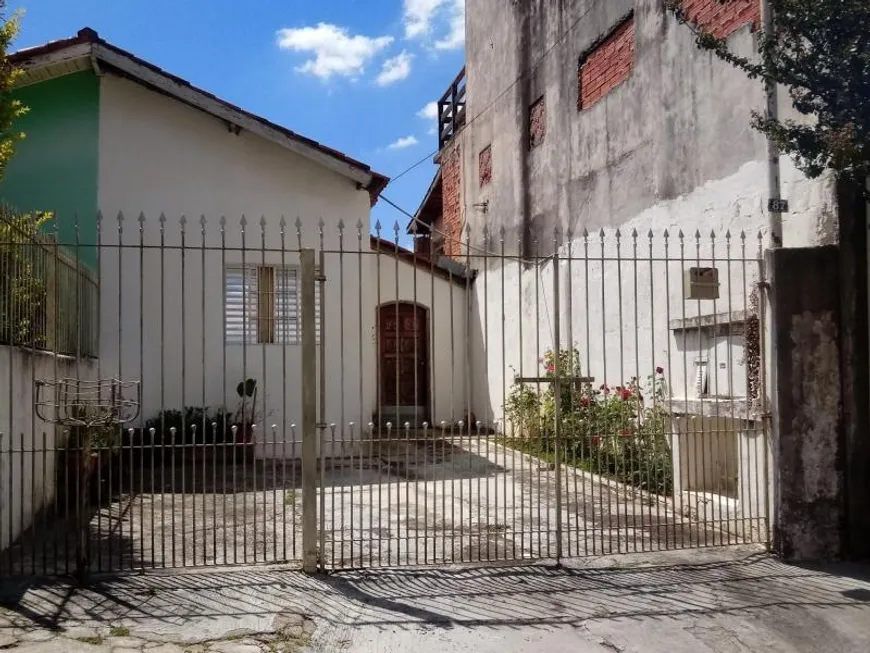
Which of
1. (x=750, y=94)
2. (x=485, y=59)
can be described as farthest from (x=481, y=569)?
(x=485, y=59)

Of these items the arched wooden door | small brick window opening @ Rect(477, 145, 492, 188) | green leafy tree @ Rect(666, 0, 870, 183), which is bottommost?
the arched wooden door

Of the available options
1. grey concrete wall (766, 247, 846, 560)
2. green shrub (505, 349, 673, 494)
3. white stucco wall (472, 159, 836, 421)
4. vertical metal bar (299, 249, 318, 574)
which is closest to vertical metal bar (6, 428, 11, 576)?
vertical metal bar (299, 249, 318, 574)

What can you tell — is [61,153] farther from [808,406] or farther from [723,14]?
[808,406]

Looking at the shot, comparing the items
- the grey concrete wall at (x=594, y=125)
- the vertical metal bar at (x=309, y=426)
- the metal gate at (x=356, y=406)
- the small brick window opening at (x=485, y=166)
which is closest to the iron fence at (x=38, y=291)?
the metal gate at (x=356, y=406)

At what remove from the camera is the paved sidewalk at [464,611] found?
3.84 m

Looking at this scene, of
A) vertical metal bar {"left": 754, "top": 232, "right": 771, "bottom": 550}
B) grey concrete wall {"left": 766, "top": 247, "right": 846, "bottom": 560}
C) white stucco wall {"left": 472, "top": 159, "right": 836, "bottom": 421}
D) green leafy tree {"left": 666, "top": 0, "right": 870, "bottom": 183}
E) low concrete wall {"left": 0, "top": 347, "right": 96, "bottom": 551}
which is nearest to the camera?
green leafy tree {"left": 666, "top": 0, "right": 870, "bottom": 183}

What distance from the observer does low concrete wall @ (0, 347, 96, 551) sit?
4.96 meters

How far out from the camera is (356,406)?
9.97m

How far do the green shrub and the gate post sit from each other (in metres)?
1.81

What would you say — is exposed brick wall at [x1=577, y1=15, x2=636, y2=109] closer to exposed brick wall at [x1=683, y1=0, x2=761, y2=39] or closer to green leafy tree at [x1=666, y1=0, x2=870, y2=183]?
exposed brick wall at [x1=683, y1=0, x2=761, y2=39]

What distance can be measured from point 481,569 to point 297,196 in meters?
6.49

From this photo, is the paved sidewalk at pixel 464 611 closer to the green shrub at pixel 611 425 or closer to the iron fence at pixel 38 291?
the green shrub at pixel 611 425

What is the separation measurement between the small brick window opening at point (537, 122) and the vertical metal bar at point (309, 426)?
7326 mm

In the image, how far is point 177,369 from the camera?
9.45 m
